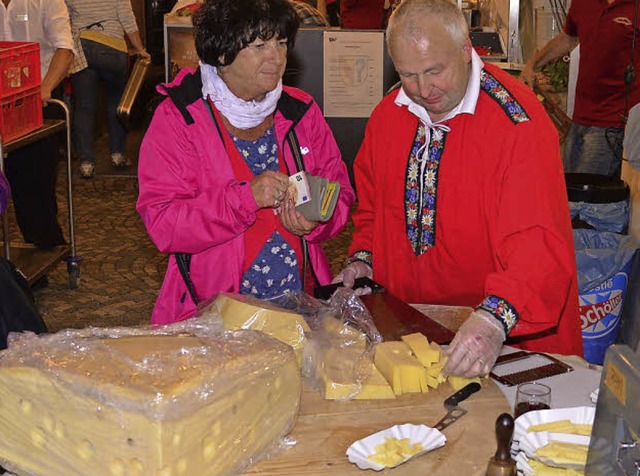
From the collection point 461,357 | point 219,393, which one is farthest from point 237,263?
point 219,393

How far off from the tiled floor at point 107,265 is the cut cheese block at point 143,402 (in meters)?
3.54

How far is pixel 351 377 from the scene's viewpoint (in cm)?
228

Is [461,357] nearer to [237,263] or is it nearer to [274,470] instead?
[274,470]

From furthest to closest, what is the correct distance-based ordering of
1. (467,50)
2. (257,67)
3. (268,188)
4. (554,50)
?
(554,50) < (257,67) < (268,188) < (467,50)

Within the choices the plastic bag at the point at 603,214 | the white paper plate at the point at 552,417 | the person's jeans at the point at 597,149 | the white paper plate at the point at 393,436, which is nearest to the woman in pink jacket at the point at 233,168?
the white paper plate at the point at 393,436

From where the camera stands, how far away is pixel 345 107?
7.89 meters

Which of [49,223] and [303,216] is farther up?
[303,216]

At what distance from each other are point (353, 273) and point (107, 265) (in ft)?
13.1

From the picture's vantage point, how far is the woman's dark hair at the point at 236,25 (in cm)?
291

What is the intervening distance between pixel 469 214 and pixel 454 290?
0.28 metres

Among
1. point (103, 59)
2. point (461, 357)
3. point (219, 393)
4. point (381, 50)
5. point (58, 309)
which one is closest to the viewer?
point (219, 393)

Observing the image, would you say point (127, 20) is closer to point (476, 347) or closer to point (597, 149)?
point (597, 149)

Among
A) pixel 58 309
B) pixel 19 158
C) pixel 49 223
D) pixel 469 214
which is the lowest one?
pixel 58 309

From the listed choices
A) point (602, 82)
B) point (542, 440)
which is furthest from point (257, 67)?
point (602, 82)
